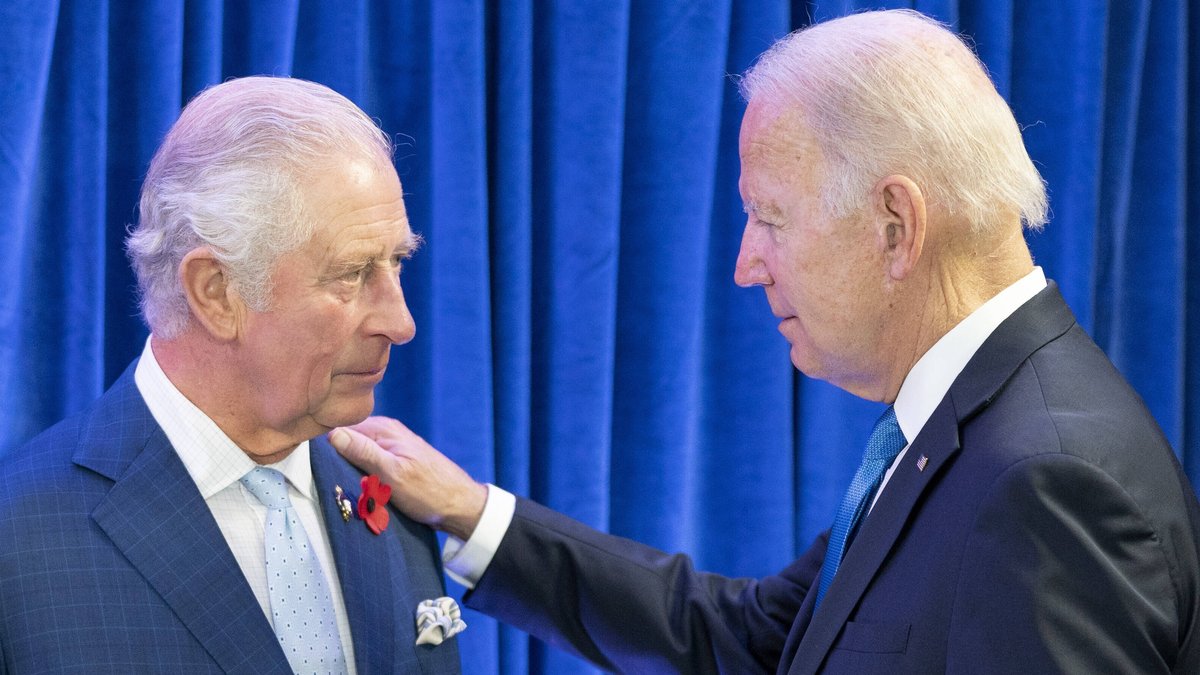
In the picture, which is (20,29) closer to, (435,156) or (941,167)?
(435,156)

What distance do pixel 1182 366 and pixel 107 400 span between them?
2.25m

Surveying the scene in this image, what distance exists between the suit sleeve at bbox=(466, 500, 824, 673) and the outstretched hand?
9 centimetres

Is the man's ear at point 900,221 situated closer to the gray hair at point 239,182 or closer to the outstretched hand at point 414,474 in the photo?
the gray hair at point 239,182

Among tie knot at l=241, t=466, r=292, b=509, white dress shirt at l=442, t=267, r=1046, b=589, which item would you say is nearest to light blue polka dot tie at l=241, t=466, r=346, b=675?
tie knot at l=241, t=466, r=292, b=509

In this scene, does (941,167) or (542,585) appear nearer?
(941,167)

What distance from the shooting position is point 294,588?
1583 mm

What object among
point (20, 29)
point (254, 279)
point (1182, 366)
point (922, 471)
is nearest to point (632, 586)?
point (922, 471)

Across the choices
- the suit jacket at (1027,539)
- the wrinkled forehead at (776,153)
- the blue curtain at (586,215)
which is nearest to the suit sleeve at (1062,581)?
the suit jacket at (1027,539)

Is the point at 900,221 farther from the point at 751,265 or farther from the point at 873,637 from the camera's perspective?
the point at 873,637

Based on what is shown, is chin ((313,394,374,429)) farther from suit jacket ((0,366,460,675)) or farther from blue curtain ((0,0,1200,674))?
blue curtain ((0,0,1200,674))

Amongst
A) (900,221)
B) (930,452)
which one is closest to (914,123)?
(900,221)

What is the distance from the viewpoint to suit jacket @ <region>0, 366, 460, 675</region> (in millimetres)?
1393

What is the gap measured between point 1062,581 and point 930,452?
0.26 m

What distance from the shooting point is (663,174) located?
94.4 inches
